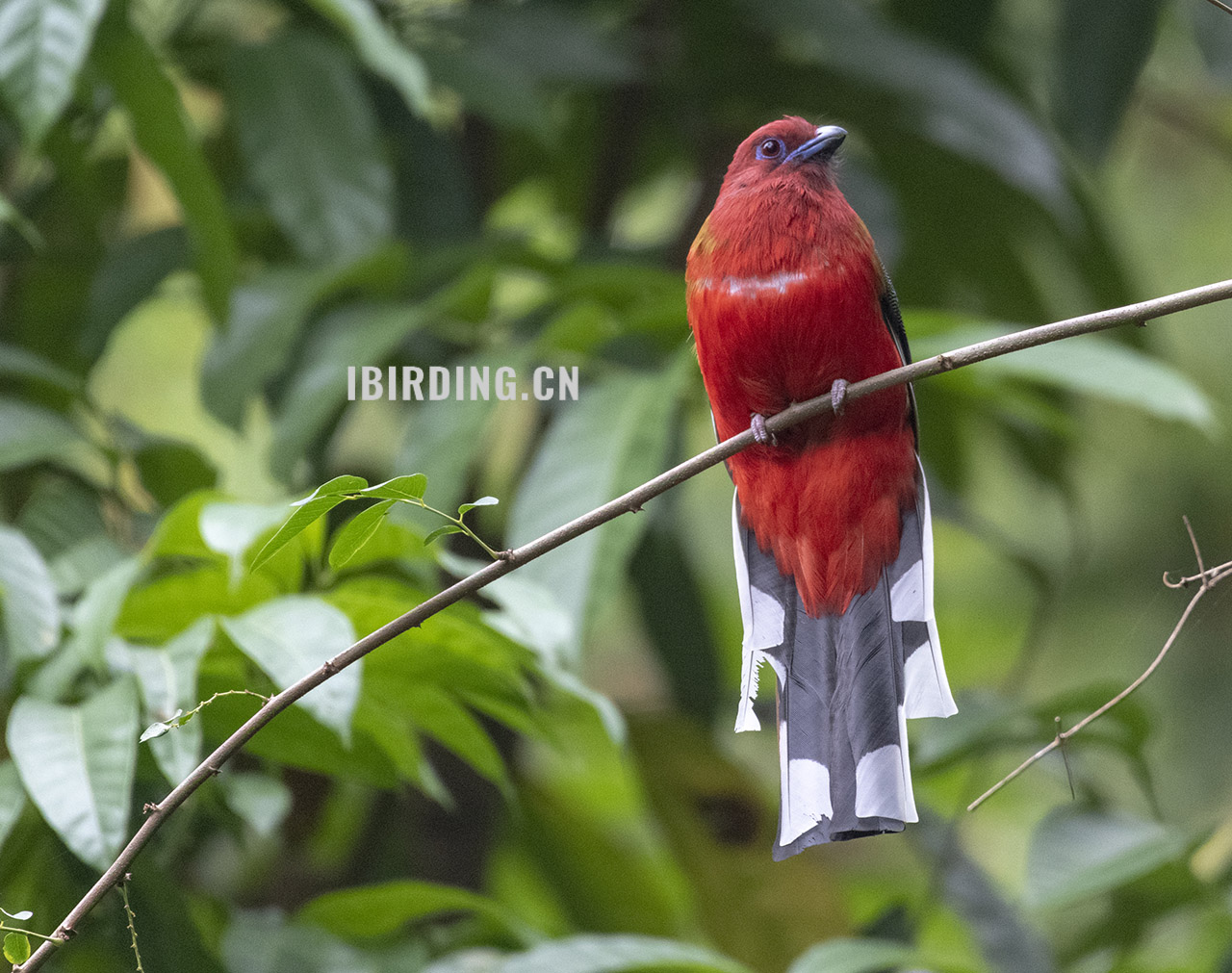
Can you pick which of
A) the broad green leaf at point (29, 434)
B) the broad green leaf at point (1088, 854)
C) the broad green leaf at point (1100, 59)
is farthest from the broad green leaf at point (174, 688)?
the broad green leaf at point (1100, 59)

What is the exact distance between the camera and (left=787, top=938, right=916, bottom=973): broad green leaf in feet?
5.10

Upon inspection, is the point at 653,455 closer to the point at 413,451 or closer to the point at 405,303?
the point at 413,451

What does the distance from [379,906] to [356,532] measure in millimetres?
1112

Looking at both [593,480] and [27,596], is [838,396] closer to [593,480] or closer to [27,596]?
[593,480]

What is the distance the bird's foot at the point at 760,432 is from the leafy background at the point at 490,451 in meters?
0.39

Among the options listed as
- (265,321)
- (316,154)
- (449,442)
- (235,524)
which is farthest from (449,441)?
(316,154)

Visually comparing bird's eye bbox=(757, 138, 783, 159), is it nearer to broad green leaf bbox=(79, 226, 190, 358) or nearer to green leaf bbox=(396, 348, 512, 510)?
green leaf bbox=(396, 348, 512, 510)

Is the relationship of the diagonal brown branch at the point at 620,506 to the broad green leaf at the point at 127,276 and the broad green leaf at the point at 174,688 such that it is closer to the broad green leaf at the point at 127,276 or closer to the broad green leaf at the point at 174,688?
the broad green leaf at the point at 174,688

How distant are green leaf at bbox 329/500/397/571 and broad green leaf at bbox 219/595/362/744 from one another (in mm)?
389

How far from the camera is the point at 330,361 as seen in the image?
1.82 metres

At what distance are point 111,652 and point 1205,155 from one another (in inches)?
173

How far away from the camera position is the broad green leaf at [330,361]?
66.3 inches

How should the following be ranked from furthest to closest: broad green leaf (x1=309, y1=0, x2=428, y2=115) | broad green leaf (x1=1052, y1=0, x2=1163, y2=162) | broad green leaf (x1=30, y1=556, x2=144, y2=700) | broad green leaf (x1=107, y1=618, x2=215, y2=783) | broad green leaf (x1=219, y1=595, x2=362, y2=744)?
broad green leaf (x1=1052, y1=0, x2=1163, y2=162) → broad green leaf (x1=309, y1=0, x2=428, y2=115) → broad green leaf (x1=30, y1=556, x2=144, y2=700) → broad green leaf (x1=107, y1=618, x2=215, y2=783) → broad green leaf (x1=219, y1=595, x2=362, y2=744)

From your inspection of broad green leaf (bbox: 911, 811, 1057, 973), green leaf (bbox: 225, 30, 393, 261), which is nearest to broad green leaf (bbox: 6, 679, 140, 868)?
green leaf (bbox: 225, 30, 393, 261)
